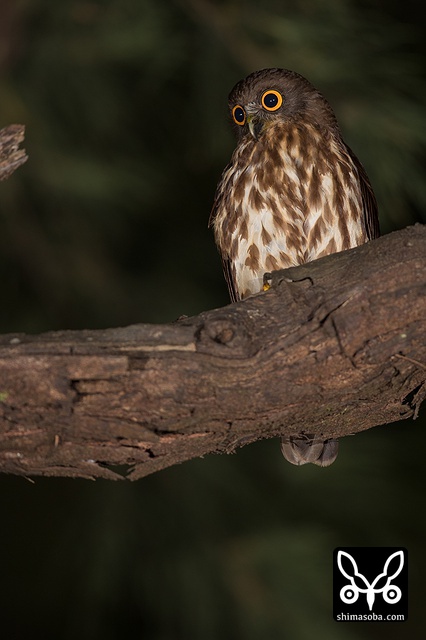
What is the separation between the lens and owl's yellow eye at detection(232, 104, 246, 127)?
2593 millimetres

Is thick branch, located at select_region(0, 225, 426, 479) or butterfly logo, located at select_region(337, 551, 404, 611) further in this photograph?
butterfly logo, located at select_region(337, 551, 404, 611)

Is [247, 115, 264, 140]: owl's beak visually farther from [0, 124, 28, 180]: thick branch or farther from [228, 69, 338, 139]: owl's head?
[0, 124, 28, 180]: thick branch

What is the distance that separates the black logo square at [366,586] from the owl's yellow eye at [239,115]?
1.22 meters

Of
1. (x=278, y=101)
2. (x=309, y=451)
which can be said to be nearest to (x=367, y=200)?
(x=278, y=101)

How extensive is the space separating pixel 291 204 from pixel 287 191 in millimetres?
39

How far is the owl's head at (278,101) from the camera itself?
2.52m

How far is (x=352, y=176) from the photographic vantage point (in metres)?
2.46

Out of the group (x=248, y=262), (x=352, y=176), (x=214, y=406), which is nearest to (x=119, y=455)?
(x=214, y=406)

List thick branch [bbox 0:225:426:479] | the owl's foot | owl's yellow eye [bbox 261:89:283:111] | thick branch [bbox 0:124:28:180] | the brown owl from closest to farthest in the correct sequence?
thick branch [bbox 0:225:426:479] → thick branch [bbox 0:124:28:180] → the owl's foot → the brown owl → owl's yellow eye [bbox 261:89:283:111]

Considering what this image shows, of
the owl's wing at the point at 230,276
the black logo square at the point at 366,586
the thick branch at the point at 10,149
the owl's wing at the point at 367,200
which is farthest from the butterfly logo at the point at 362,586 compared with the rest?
the thick branch at the point at 10,149

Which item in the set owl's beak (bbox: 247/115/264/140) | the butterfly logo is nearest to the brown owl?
owl's beak (bbox: 247/115/264/140)

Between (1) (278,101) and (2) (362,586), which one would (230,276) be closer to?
(1) (278,101)

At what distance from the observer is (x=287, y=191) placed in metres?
2.45

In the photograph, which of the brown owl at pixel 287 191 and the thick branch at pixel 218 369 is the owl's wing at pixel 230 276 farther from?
the thick branch at pixel 218 369
